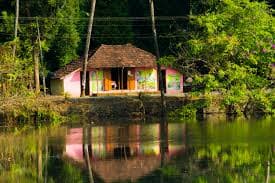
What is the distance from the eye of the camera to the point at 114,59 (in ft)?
202

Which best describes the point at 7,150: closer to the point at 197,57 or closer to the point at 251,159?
the point at 251,159

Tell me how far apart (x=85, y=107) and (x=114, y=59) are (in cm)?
1264

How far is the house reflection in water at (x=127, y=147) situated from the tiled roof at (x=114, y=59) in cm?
1724

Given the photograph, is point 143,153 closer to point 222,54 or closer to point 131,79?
point 222,54

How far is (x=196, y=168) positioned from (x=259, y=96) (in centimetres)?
2346

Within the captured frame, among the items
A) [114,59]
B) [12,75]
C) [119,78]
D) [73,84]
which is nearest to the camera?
[12,75]

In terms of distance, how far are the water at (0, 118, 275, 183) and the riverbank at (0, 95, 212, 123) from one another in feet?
10.8

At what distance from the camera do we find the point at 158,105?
51.2m

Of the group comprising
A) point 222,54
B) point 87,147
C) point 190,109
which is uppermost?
point 222,54

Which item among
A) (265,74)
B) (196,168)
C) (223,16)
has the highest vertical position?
(223,16)

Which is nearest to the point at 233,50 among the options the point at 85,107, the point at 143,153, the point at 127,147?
the point at 85,107

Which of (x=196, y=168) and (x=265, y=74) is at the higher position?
(x=265, y=74)

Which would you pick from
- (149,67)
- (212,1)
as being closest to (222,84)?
(212,1)

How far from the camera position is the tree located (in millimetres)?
48062
